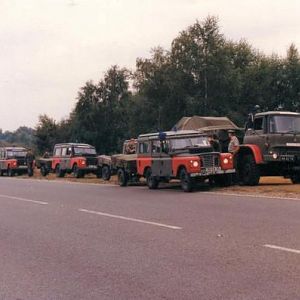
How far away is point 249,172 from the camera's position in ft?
69.4

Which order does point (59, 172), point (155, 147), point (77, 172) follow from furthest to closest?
1. point (59, 172)
2. point (77, 172)
3. point (155, 147)

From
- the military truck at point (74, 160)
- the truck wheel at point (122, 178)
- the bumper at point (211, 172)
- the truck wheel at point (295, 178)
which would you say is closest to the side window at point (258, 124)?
the bumper at point (211, 172)

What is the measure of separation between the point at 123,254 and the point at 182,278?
5.96 ft

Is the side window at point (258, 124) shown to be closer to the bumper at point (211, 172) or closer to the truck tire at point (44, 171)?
the bumper at point (211, 172)

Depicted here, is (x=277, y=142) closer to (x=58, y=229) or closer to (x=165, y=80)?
(x=58, y=229)

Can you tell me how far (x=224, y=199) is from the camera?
55.0 ft

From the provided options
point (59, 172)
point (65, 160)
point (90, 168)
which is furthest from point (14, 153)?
point (90, 168)

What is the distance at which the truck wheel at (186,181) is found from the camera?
19703 millimetres

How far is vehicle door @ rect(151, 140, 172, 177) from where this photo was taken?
20.8 m

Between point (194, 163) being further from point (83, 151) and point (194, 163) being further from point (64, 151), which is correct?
point (64, 151)

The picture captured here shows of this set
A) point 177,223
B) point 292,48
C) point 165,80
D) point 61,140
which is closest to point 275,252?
point 177,223

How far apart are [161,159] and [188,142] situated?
48.0 inches

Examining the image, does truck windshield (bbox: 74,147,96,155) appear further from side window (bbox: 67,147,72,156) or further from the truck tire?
the truck tire

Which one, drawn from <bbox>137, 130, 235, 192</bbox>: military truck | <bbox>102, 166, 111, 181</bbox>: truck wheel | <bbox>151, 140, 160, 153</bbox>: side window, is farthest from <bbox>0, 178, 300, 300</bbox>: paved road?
<bbox>102, 166, 111, 181</bbox>: truck wheel
